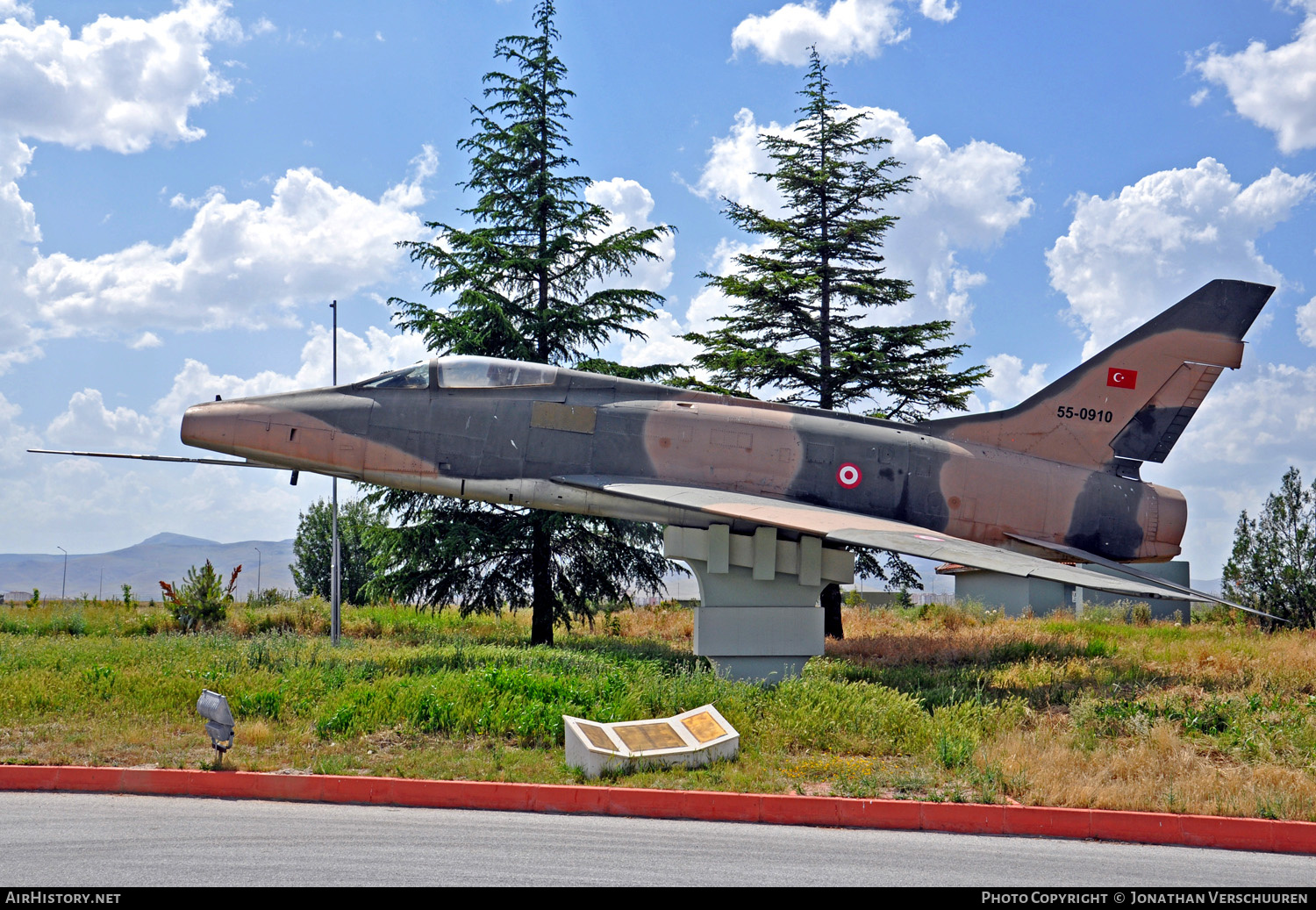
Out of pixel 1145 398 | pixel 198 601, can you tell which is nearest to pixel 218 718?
pixel 1145 398

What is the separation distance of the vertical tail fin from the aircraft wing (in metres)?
2.48

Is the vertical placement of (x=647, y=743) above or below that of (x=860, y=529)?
below

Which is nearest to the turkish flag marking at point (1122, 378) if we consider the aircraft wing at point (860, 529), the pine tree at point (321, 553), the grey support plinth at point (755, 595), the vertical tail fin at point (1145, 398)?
the vertical tail fin at point (1145, 398)

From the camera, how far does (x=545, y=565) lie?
20.8 m

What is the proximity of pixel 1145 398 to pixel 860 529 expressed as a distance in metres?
6.52

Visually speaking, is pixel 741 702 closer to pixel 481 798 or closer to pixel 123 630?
pixel 481 798

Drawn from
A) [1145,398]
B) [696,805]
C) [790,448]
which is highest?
[1145,398]

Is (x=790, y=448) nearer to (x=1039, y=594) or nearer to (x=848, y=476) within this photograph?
(x=848, y=476)

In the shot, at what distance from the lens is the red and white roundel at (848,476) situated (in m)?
14.4

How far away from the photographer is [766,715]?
11.0 m

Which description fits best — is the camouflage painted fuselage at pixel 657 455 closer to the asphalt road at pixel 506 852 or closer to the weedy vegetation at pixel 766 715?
the weedy vegetation at pixel 766 715

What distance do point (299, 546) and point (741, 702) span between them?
2013 inches

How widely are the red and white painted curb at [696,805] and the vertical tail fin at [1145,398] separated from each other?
28.1 feet

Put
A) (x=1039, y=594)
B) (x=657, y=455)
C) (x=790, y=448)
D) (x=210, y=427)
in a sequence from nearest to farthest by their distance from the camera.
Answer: (x=210, y=427), (x=657, y=455), (x=790, y=448), (x=1039, y=594)
